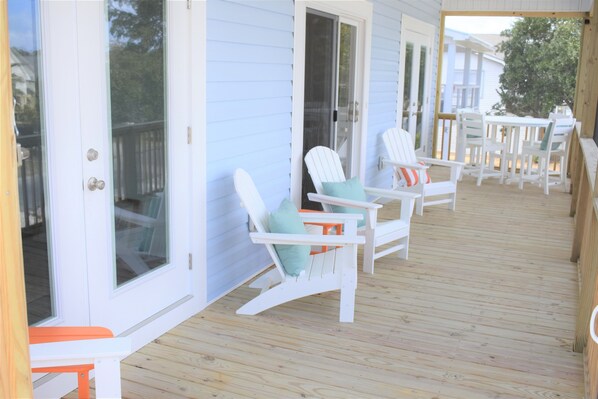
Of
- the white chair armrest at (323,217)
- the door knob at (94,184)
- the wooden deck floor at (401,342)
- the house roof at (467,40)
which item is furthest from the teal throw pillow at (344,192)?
the house roof at (467,40)

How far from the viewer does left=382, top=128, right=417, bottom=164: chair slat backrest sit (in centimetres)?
672

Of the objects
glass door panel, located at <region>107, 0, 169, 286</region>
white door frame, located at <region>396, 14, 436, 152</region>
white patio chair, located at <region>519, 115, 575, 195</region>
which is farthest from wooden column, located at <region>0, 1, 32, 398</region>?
white patio chair, located at <region>519, 115, 575, 195</region>

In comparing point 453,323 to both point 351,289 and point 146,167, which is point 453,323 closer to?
point 351,289

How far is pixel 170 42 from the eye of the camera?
3158 millimetres

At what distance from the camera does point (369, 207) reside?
4.41m

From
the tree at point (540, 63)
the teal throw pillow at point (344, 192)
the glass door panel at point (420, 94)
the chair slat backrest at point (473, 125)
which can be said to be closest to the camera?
the teal throw pillow at point (344, 192)

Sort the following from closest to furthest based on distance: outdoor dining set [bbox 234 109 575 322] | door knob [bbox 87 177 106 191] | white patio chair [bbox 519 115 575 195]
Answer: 1. door knob [bbox 87 177 106 191]
2. outdoor dining set [bbox 234 109 575 322]
3. white patio chair [bbox 519 115 575 195]

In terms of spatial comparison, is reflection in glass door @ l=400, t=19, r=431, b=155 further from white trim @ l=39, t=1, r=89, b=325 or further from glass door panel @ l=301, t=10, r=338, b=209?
white trim @ l=39, t=1, r=89, b=325

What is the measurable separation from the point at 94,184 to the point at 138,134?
16.5 inches

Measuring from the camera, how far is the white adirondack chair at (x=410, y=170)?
6.39 meters

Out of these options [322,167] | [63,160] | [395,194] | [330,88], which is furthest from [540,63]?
[63,160]

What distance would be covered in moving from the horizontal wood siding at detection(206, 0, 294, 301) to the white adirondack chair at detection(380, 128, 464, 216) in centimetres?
214

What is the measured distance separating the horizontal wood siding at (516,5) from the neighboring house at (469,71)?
3.40 m

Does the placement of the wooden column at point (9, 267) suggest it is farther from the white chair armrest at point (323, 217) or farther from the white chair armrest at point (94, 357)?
the white chair armrest at point (323, 217)
